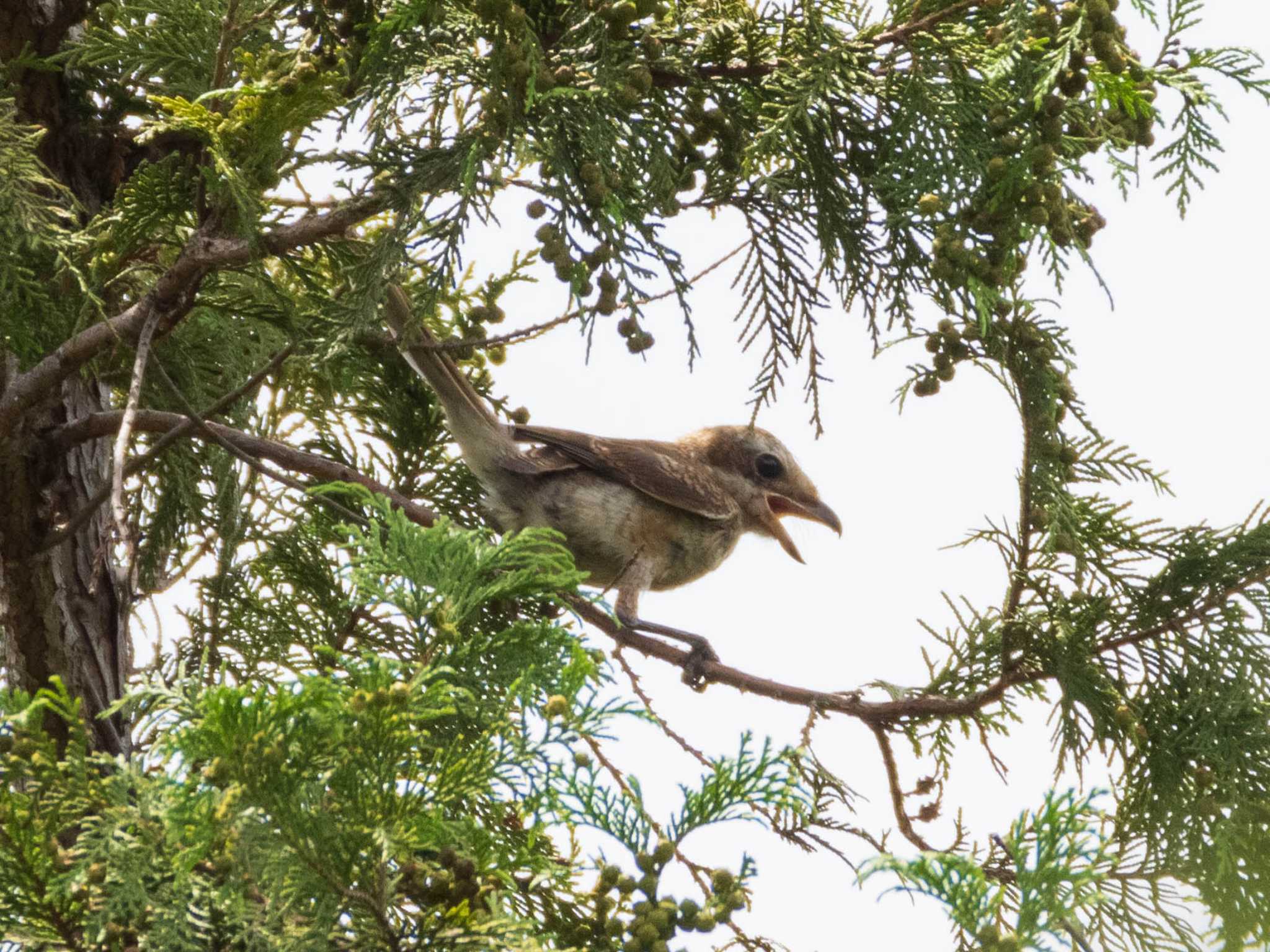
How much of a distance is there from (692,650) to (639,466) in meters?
0.90

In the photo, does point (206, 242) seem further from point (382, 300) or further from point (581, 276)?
point (581, 276)

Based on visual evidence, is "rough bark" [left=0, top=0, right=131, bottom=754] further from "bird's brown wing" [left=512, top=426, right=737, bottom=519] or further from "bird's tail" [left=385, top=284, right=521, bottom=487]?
"bird's brown wing" [left=512, top=426, right=737, bottom=519]

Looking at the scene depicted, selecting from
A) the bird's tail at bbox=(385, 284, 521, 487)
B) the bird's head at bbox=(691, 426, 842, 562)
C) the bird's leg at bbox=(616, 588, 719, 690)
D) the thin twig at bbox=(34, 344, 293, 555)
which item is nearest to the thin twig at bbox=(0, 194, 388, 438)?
the thin twig at bbox=(34, 344, 293, 555)

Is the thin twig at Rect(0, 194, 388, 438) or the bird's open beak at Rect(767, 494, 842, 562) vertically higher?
the bird's open beak at Rect(767, 494, 842, 562)

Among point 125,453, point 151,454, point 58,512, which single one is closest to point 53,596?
point 58,512

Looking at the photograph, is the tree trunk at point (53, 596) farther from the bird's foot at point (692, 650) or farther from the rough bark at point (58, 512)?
the bird's foot at point (692, 650)

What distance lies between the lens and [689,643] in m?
3.52

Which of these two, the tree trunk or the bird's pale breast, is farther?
the bird's pale breast

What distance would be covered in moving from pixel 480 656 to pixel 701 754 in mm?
1016

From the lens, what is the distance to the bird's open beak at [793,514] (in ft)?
15.1

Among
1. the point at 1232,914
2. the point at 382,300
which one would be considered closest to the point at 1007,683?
the point at 1232,914

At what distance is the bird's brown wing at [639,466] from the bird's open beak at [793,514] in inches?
12.6

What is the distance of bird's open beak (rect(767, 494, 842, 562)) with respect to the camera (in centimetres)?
462

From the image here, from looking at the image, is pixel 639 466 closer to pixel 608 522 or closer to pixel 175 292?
pixel 608 522
